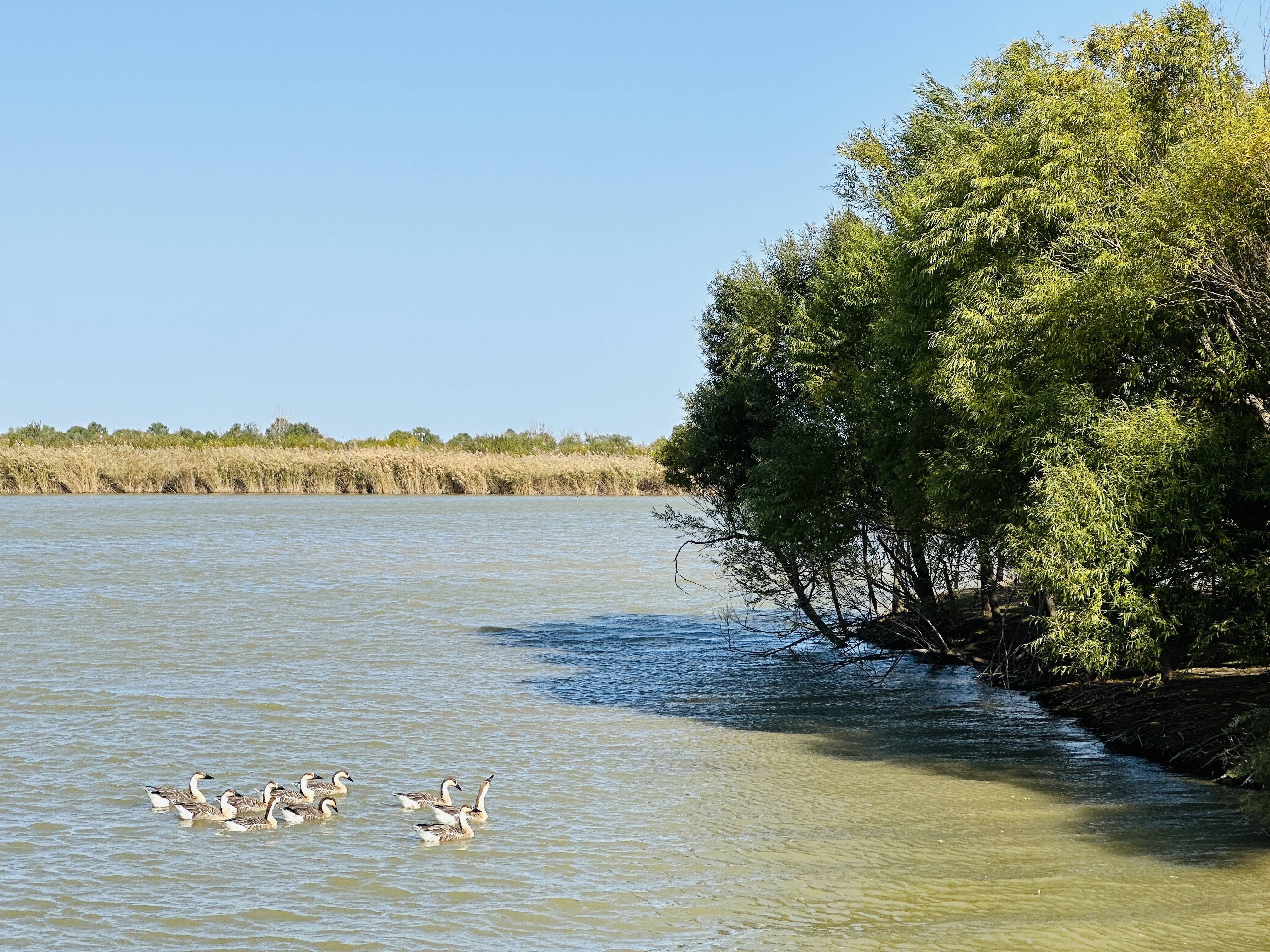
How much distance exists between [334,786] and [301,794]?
0.45 meters

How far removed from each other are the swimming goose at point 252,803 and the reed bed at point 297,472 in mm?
56648

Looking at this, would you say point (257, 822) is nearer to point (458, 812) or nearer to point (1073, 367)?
point (458, 812)

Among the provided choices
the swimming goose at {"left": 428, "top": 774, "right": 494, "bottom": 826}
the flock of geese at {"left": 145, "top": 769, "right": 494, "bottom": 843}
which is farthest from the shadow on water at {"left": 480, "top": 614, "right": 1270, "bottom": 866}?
the flock of geese at {"left": 145, "top": 769, "right": 494, "bottom": 843}

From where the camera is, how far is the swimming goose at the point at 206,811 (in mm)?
11695

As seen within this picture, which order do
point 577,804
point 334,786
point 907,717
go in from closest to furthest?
point 334,786 < point 577,804 < point 907,717

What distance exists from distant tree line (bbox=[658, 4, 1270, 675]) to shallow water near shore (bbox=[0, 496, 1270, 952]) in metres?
2.03

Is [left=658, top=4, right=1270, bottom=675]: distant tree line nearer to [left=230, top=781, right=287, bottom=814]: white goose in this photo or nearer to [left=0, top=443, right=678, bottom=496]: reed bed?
[left=230, top=781, right=287, bottom=814]: white goose

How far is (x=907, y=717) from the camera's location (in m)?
17.9

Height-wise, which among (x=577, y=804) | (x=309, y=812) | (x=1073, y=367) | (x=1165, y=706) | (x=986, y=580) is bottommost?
(x=577, y=804)

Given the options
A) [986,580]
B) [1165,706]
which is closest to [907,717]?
[1165,706]

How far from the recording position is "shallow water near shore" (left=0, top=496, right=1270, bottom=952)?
9.52 metres

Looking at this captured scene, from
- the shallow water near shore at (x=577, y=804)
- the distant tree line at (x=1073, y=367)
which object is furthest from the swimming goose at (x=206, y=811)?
the distant tree line at (x=1073, y=367)

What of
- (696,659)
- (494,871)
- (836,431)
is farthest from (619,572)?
(494,871)

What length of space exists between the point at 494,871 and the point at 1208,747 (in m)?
8.28
